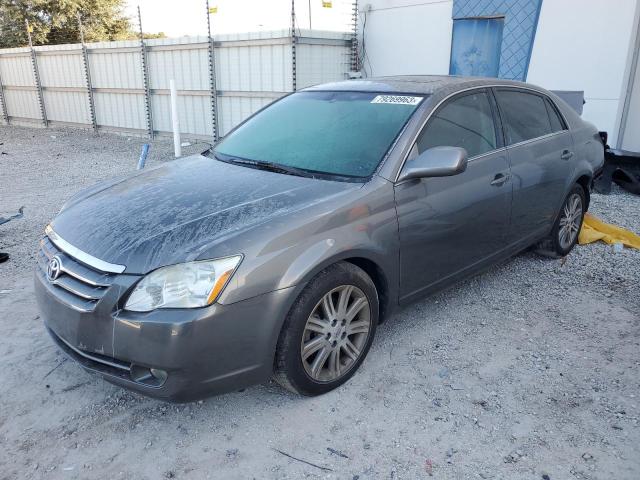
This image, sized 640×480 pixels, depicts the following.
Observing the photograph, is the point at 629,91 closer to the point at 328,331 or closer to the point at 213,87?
the point at 328,331

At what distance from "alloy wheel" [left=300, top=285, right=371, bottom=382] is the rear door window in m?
1.89

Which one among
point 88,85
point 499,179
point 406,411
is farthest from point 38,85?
point 406,411

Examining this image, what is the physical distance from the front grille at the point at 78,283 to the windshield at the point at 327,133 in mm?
1361

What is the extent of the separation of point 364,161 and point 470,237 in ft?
3.22

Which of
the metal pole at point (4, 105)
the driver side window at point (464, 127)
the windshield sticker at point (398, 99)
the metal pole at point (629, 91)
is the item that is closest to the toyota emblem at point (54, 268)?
the driver side window at point (464, 127)

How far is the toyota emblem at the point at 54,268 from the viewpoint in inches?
111

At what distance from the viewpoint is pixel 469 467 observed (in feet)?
8.25

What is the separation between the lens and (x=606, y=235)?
554 centimetres

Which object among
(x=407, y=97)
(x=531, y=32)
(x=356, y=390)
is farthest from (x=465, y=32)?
(x=356, y=390)

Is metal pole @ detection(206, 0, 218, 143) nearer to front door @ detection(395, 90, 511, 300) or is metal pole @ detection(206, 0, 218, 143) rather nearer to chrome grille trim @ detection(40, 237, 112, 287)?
front door @ detection(395, 90, 511, 300)

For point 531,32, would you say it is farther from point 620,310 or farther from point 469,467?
point 469,467

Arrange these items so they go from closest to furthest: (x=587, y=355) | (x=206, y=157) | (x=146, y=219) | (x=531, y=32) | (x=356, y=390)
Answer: (x=146, y=219), (x=356, y=390), (x=587, y=355), (x=206, y=157), (x=531, y=32)

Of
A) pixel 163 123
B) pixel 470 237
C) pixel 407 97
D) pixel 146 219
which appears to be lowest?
pixel 163 123

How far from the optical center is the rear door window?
4137mm
